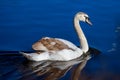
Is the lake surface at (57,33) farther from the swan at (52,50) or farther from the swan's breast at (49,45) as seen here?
the swan's breast at (49,45)

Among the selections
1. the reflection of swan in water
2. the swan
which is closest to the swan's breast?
the swan

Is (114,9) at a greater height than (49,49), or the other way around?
(114,9)

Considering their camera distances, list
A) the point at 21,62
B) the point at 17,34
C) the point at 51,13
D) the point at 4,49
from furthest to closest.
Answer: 1. the point at 51,13
2. the point at 17,34
3. the point at 4,49
4. the point at 21,62

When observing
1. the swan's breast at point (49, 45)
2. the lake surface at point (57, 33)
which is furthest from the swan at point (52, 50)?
the lake surface at point (57, 33)

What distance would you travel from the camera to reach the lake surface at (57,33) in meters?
7.48

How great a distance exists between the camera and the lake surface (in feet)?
24.6

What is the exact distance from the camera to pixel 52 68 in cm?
769

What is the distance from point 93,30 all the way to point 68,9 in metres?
1.81

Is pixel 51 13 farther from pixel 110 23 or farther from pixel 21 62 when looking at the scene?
pixel 21 62

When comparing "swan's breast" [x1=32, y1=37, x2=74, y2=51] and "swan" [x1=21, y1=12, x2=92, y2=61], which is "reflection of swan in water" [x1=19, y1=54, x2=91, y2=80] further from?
"swan's breast" [x1=32, y1=37, x2=74, y2=51]

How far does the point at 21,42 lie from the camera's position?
8.95 meters

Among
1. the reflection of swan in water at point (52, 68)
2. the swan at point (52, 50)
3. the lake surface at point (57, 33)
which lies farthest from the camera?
the swan at point (52, 50)

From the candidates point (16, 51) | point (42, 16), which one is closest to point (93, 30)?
point (42, 16)

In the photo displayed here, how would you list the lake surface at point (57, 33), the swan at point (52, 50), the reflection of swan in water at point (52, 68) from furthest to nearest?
the swan at point (52, 50) < the lake surface at point (57, 33) < the reflection of swan in water at point (52, 68)
